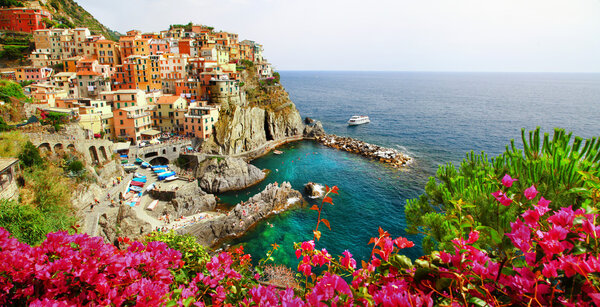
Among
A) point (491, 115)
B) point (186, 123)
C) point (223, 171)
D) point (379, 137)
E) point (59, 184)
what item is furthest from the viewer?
point (491, 115)

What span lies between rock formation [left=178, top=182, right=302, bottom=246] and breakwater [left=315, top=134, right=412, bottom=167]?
64.9 ft

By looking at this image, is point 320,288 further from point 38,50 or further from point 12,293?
point 38,50

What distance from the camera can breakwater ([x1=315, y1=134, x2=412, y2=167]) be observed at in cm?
4741

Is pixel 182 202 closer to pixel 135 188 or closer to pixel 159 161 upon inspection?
pixel 135 188

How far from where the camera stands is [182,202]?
31281 millimetres

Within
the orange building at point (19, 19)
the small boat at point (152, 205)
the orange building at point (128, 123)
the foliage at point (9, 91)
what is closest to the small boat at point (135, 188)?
the small boat at point (152, 205)

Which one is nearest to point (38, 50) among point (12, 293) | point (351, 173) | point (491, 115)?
point (351, 173)

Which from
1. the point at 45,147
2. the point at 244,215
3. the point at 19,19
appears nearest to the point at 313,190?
the point at 244,215

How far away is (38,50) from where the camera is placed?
5722 centimetres

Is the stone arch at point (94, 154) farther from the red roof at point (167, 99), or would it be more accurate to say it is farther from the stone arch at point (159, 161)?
the red roof at point (167, 99)

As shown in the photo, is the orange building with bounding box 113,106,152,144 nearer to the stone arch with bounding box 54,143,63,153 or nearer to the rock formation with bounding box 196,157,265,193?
the stone arch with bounding box 54,143,63,153

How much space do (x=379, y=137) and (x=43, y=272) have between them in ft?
206

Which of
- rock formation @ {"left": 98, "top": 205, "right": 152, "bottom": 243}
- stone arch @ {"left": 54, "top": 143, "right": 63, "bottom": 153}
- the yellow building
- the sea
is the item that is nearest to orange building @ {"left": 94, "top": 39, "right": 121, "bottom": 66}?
the yellow building

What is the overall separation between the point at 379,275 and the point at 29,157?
30533mm
